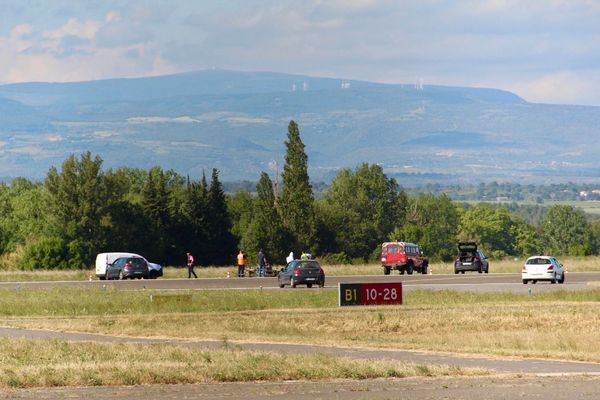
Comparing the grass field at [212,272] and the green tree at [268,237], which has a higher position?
the green tree at [268,237]

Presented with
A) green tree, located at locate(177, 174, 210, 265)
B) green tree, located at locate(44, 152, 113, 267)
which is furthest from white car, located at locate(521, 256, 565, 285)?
green tree, located at locate(177, 174, 210, 265)

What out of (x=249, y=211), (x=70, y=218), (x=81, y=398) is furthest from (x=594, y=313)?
(x=249, y=211)

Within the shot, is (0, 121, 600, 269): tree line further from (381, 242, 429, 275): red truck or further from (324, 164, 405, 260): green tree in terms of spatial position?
(381, 242, 429, 275): red truck

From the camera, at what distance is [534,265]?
2495 inches

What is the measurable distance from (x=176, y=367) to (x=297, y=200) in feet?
280

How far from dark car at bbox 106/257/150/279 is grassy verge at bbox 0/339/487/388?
40.8 metres

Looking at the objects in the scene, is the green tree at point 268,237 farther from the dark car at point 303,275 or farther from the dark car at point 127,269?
the dark car at point 303,275

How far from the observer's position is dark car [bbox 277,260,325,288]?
5975 centimetres

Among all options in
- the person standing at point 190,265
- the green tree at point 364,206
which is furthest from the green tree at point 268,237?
the person standing at point 190,265

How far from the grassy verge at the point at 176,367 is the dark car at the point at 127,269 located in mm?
40836

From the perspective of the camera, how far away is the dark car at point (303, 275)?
59.8 meters

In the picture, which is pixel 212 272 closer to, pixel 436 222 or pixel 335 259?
pixel 335 259

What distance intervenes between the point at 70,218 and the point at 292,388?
80775 mm

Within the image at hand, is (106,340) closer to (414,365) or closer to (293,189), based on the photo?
(414,365)
